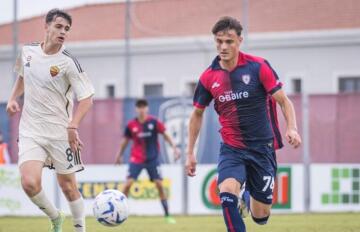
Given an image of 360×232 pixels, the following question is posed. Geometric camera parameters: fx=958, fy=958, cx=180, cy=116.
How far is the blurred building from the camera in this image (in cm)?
2914

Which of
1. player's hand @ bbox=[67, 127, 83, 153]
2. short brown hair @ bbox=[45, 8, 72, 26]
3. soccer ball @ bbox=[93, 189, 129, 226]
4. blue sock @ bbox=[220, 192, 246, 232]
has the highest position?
short brown hair @ bbox=[45, 8, 72, 26]

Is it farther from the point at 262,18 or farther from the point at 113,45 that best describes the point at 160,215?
the point at 113,45

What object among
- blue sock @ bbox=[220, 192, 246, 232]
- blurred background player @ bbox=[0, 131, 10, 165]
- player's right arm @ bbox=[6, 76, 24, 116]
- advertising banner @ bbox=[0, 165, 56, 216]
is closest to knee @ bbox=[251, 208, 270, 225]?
blue sock @ bbox=[220, 192, 246, 232]

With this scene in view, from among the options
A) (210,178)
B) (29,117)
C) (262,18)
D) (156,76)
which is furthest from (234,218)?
(156,76)

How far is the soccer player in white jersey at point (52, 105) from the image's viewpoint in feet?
34.2

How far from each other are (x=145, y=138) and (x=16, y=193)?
4.08 meters

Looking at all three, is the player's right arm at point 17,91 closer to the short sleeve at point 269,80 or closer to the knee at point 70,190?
the knee at point 70,190

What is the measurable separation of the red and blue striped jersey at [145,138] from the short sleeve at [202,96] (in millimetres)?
8857

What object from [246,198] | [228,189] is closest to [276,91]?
[228,189]

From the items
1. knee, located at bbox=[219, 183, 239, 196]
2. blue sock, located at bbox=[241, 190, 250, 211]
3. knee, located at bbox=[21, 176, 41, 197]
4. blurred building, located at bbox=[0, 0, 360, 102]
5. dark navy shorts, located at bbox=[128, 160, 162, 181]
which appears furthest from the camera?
blurred building, located at bbox=[0, 0, 360, 102]

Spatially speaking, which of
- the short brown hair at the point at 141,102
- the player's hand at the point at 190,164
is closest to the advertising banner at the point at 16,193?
the short brown hair at the point at 141,102

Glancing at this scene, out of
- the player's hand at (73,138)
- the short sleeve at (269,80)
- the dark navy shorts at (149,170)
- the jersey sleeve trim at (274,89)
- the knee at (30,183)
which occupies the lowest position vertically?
the dark navy shorts at (149,170)

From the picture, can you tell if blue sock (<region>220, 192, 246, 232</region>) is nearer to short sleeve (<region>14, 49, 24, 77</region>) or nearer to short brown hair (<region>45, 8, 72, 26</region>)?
short brown hair (<region>45, 8, 72, 26</region>)

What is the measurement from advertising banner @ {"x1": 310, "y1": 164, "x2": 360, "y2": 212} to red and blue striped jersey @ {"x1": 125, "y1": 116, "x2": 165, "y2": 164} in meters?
3.91
